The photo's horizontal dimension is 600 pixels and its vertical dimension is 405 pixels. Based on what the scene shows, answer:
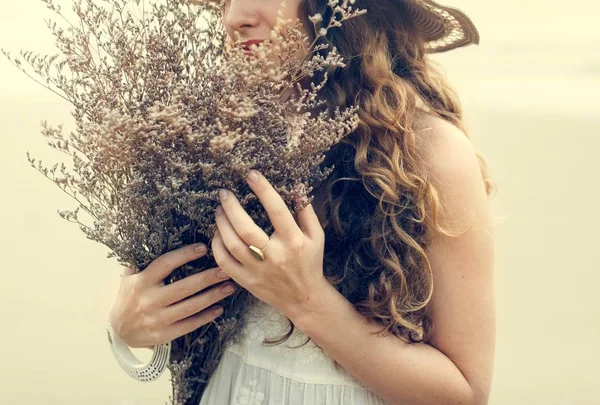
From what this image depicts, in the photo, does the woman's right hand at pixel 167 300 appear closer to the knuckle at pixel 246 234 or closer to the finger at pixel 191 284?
the finger at pixel 191 284

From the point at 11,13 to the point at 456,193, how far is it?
11792 mm

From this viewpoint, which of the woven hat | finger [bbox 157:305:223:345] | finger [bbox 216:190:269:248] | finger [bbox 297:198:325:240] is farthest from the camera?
the woven hat

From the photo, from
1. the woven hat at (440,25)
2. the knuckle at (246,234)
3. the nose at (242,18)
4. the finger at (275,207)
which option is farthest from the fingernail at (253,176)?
the woven hat at (440,25)

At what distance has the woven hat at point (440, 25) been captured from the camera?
2.10 m

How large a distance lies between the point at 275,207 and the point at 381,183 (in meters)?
0.41

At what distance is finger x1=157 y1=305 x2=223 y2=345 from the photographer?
5.79ft

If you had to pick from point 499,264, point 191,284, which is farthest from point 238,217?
point 499,264

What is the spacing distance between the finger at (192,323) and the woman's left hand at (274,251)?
6.8 inches

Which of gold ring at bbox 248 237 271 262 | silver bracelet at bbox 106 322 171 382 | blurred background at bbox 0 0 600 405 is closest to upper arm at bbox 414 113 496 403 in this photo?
gold ring at bbox 248 237 271 262

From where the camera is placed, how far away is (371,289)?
182cm

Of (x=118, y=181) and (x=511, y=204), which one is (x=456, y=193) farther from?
(x=511, y=204)

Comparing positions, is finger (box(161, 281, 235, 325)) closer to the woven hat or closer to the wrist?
the wrist

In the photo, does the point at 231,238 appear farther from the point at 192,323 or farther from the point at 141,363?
the point at 141,363

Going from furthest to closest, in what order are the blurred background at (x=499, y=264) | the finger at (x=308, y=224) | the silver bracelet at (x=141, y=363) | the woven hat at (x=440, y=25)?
the blurred background at (x=499, y=264)
the woven hat at (x=440, y=25)
the silver bracelet at (x=141, y=363)
the finger at (x=308, y=224)
